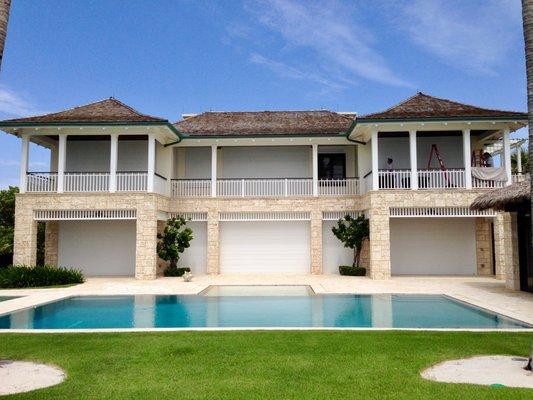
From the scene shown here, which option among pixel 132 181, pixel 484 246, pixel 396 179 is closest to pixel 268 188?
pixel 396 179

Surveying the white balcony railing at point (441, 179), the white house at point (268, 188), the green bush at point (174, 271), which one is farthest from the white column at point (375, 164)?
the green bush at point (174, 271)

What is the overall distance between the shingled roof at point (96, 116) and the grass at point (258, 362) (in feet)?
35.5

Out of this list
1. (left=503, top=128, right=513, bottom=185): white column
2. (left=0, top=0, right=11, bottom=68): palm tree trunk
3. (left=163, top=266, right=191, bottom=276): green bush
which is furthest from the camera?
(left=163, top=266, right=191, bottom=276): green bush

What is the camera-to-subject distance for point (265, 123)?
2133 cm

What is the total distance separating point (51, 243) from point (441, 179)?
54.3ft

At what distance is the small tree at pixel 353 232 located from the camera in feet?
59.1

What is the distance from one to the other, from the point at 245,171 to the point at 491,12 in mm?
11850

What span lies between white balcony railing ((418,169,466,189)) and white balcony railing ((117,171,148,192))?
35.6ft

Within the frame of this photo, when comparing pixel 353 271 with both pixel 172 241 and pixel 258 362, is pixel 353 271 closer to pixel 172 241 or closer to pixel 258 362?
pixel 172 241

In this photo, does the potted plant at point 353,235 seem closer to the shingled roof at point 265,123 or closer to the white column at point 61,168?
the shingled roof at point 265,123

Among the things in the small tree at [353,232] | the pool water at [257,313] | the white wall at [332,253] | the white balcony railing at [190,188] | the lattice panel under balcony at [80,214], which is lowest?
the pool water at [257,313]

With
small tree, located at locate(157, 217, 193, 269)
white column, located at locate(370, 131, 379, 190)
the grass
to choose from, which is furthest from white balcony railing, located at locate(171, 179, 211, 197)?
the grass

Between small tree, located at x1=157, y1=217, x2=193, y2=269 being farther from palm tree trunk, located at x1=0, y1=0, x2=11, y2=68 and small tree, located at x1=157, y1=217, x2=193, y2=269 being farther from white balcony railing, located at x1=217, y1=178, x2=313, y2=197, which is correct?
palm tree trunk, located at x1=0, y1=0, x2=11, y2=68

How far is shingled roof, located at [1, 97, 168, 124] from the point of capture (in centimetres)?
1716
